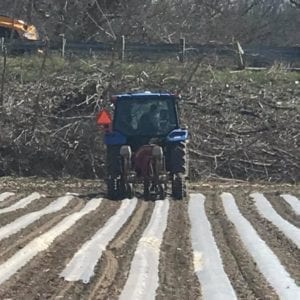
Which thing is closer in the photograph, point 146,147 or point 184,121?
point 146,147

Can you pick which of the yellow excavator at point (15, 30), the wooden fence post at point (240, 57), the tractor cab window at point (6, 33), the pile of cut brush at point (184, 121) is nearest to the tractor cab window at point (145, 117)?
A: the pile of cut brush at point (184, 121)

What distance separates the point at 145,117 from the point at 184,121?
5.74 metres

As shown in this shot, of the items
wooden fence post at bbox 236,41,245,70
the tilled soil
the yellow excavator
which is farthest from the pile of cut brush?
the yellow excavator

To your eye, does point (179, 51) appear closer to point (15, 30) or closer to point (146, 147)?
point (15, 30)

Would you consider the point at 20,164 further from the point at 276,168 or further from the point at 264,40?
the point at 264,40

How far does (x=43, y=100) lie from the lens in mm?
21078

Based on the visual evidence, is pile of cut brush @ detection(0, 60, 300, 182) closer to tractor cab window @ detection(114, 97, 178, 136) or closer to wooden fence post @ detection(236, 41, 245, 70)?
wooden fence post @ detection(236, 41, 245, 70)

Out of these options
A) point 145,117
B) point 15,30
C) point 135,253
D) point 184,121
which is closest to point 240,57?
point 184,121

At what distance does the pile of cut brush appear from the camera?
64.1 ft

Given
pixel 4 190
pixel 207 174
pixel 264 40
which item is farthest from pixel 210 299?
pixel 264 40

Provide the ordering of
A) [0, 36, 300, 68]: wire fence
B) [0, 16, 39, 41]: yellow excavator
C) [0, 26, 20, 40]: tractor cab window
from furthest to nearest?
[0, 26, 20, 40]: tractor cab window, [0, 16, 39, 41]: yellow excavator, [0, 36, 300, 68]: wire fence

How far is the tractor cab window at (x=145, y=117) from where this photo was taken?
14734 mm

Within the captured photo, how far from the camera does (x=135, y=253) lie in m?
8.50

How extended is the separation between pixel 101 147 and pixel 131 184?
559cm
